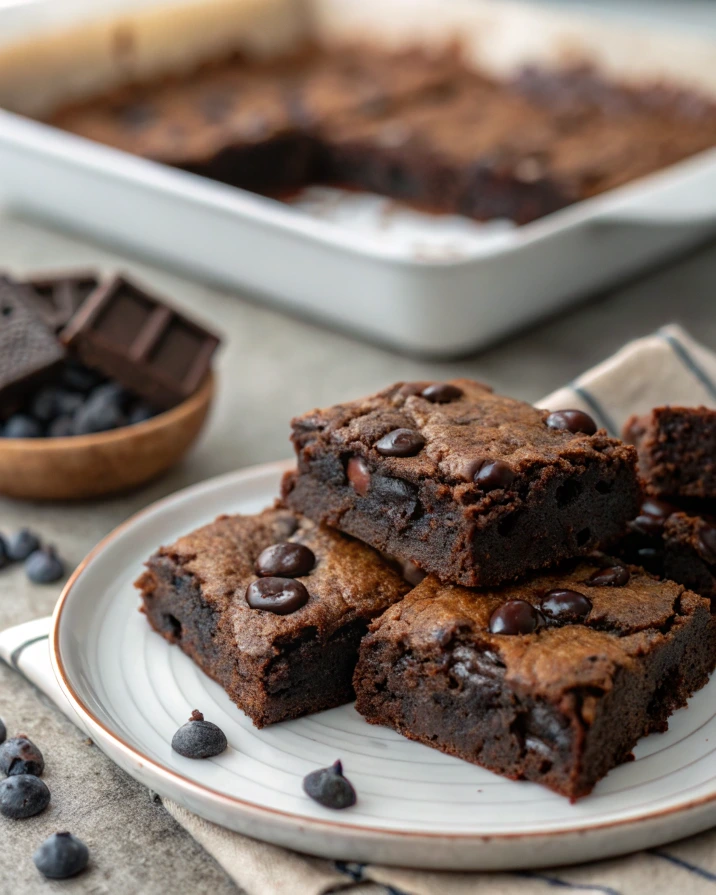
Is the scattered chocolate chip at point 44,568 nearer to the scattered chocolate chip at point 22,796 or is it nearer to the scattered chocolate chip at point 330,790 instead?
the scattered chocolate chip at point 22,796

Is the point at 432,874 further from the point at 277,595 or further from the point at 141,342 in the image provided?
the point at 141,342

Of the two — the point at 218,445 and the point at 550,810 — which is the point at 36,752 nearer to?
the point at 550,810

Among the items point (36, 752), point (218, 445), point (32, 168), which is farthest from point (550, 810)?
point (32, 168)

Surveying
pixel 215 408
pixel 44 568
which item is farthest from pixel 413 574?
pixel 215 408

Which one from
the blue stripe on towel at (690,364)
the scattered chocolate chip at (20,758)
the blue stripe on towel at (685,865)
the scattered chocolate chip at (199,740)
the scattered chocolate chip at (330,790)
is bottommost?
the scattered chocolate chip at (20,758)

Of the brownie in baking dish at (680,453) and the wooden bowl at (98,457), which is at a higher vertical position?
the brownie in baking dish at (680,453)

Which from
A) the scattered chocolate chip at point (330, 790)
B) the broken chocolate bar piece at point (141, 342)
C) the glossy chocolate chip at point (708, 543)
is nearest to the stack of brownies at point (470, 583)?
the glossy chocolate chip at point (708, 543)

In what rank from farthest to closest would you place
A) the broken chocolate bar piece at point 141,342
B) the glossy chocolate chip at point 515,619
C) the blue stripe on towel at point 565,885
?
the broken chocolate bar piece at point 141,342, the glossy chocolate chip at point 515,619, the blue stripe on towel at point 565,885
